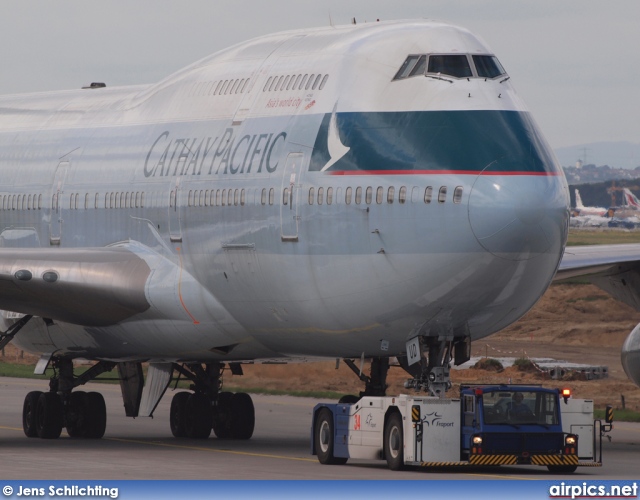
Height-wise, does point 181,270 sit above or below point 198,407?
above

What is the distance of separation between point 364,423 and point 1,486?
7.11 meters

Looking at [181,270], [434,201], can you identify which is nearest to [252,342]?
[181,270]

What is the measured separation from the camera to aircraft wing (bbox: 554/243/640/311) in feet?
118

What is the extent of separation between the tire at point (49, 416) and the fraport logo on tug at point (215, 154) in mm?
6057

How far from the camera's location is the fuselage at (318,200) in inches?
1043

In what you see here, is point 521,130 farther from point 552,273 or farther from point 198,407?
point 198,407

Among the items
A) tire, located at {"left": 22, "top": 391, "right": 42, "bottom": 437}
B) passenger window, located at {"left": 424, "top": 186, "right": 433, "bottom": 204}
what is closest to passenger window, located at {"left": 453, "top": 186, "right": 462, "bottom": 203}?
passenger window, located at {"left": 424, "top": 186, "right": 433, "bottom": 204}

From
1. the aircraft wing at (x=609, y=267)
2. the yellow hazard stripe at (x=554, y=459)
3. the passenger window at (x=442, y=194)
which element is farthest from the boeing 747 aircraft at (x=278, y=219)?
the aircraft wing at (x=609, y=267)

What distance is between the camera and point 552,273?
2738 centimetres

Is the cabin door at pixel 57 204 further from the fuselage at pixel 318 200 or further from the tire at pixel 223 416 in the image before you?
the tire at pixel 223 416

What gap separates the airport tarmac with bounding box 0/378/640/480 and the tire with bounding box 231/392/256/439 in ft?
0.97

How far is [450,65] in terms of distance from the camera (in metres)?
28.0

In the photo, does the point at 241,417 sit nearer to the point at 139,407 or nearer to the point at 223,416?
the point at 223,416

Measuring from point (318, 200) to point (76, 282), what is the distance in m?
6.50
